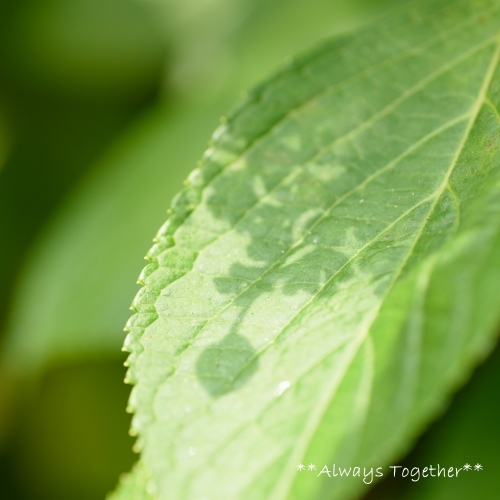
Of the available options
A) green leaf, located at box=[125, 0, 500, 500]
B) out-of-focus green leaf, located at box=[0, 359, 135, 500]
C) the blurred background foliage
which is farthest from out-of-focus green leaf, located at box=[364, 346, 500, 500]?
out-of-focus green leaf, located at box=[0, 359, 135, 500]

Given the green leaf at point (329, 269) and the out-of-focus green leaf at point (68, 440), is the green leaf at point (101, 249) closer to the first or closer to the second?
the out-of-focus green leaf at point (68, 440)

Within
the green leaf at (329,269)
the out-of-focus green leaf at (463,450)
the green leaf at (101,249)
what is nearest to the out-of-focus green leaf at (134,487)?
the green leaf at (329,269)

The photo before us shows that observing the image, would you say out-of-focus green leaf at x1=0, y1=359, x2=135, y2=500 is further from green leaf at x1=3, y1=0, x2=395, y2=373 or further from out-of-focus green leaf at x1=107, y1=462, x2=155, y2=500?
out-of-focus green leaf at x1=107, y1=462, x2=155, y2=500

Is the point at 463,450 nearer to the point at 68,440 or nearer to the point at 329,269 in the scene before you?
the point at 329,269

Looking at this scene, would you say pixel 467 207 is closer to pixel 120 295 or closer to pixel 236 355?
pixel 236 355

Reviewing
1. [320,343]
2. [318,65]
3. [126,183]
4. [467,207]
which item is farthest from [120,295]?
[467,207]

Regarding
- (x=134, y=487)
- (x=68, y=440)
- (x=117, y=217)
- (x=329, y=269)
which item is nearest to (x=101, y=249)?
(x=117, y=217)

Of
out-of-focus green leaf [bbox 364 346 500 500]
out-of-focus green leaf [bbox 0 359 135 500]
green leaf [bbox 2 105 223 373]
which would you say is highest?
green leaf [bbox 2 105 223 373]
